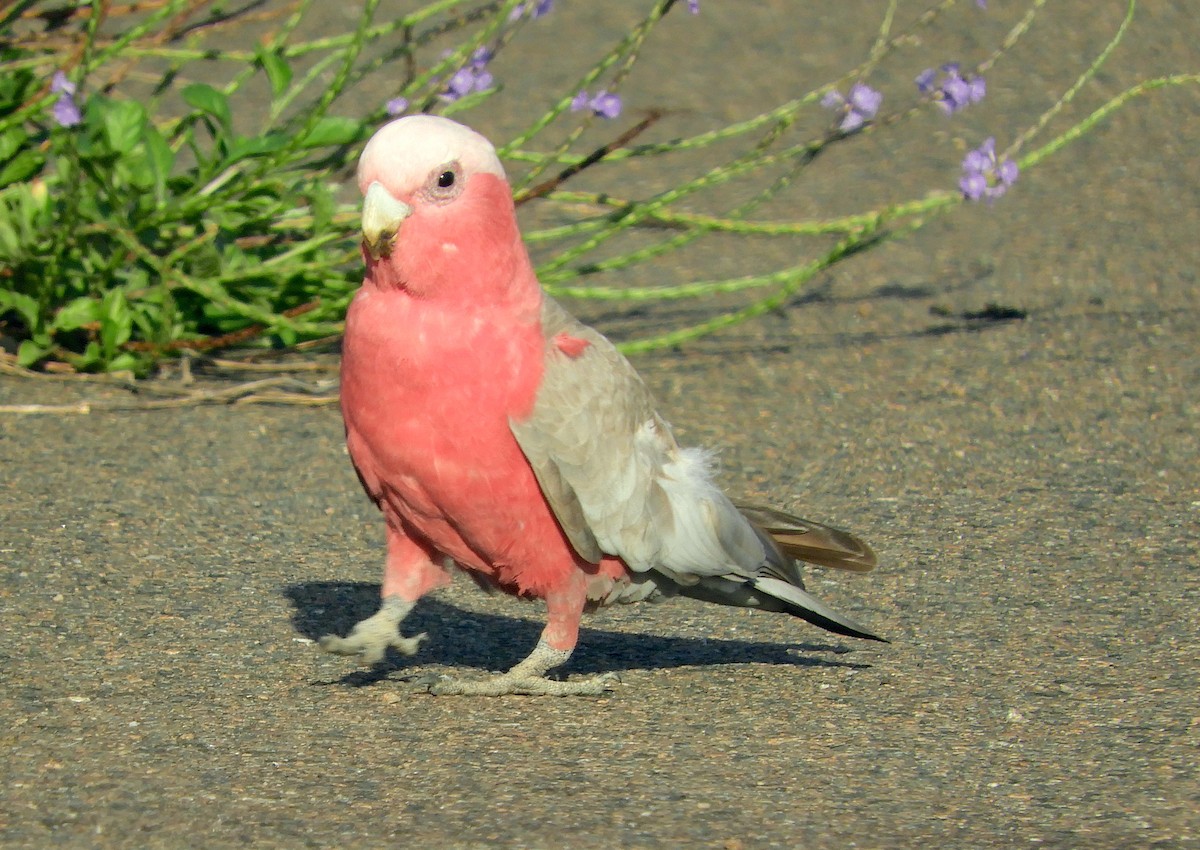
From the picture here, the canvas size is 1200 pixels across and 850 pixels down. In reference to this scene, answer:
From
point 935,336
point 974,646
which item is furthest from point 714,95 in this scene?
point 974,646

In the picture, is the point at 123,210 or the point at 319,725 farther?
the point at 123,210

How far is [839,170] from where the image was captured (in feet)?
28.8

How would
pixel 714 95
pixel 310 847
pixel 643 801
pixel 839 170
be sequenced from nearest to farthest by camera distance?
pixel 310 847 → pixel 643 801 → pixel 839 170 → pixel 714 95

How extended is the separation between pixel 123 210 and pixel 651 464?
2488 millimetres

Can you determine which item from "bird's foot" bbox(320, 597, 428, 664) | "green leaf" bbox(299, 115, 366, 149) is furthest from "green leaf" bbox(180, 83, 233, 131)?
"bird's foot" bbox(320, 597, 428, 664)

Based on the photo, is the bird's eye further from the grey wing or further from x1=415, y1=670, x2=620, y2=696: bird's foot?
x1=415, y1=670, x2=620, y2=696: bird's foot

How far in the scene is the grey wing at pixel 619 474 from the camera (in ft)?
11.2

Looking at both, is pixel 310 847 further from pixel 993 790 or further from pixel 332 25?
pixel 332 25

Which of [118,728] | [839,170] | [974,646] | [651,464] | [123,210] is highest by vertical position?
[839,170]

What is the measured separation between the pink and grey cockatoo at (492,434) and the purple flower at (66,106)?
2.01 metres

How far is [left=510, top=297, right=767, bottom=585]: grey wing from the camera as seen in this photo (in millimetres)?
3420

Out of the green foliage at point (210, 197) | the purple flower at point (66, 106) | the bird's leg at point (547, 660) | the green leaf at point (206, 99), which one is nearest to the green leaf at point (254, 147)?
the green foliage at point (210, 197)

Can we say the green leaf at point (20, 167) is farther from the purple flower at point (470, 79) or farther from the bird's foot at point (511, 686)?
the bird's foot at point (511, 686)

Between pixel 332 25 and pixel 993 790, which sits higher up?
pixel 332 25
